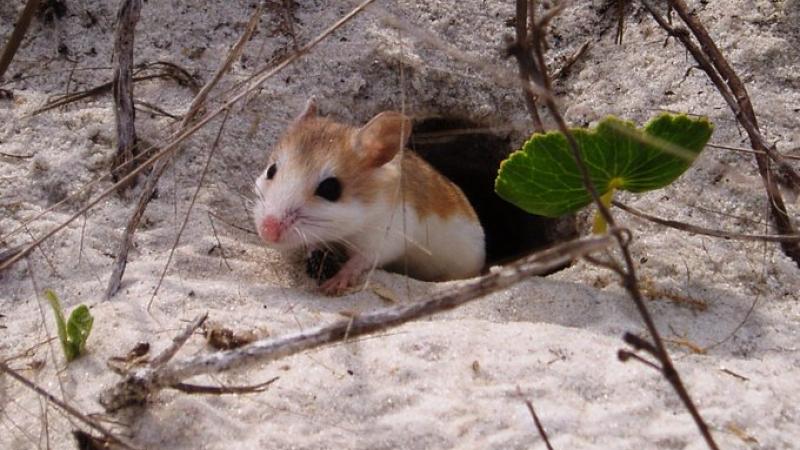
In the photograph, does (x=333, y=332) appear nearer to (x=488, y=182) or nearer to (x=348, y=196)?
(x=348, y=196)

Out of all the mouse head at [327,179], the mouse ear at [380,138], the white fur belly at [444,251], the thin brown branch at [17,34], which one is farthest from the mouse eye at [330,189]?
the thin brown branch at [17,34]

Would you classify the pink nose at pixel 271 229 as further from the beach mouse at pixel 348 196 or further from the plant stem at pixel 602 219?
the plant stem at pixel 602 219

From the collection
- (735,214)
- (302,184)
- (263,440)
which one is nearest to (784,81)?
(735,214)

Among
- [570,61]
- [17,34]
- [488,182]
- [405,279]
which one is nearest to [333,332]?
[405,279]

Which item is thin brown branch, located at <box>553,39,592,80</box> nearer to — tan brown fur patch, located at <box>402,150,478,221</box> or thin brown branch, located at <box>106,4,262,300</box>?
tan brown fur patch, located at <box>402,150,478,221</box>

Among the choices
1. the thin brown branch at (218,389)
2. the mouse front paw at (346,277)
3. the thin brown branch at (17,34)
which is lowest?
the thin brown branch at (218,389)

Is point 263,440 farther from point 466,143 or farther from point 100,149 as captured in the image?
point 466,143
